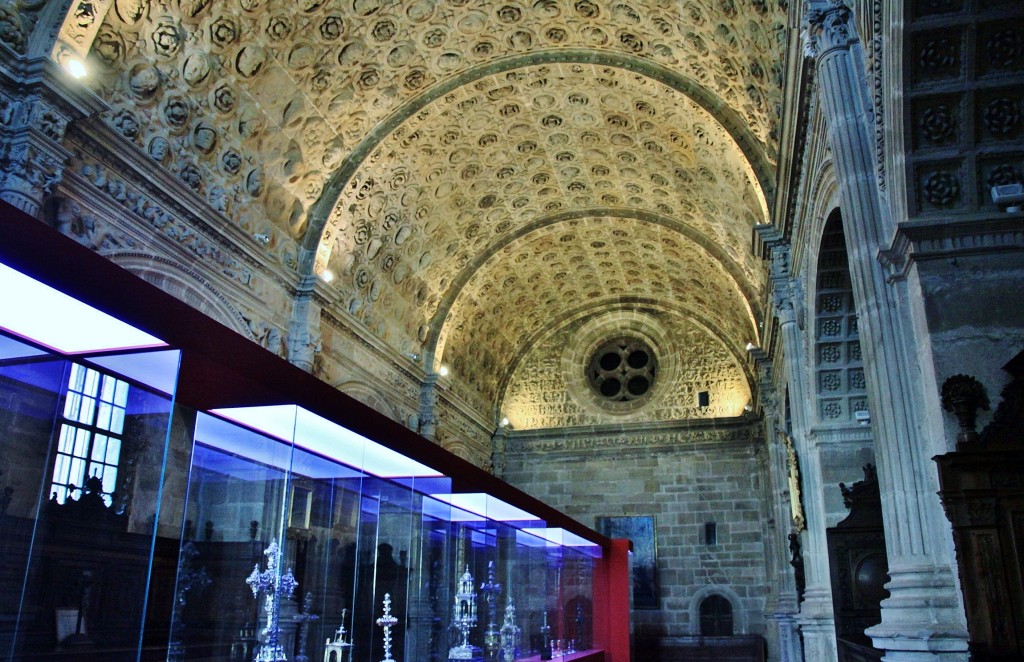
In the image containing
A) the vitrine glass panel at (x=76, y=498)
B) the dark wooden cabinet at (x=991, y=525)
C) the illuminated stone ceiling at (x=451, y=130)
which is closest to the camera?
the vitrine glass panel at (x=76, y=498)

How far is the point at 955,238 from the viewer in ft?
20.3

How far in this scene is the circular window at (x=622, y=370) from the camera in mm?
24484

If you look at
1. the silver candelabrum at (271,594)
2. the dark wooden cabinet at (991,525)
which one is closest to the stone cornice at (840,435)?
the dark wooden cabinet at (991,525)

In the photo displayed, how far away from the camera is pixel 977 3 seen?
5863mm

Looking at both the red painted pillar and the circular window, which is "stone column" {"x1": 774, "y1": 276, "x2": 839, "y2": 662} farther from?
the circular window

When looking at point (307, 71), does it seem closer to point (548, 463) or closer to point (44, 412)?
point (44, 412)

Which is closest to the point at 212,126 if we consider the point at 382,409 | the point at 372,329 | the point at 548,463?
the point at 372,329

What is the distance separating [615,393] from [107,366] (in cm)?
2107

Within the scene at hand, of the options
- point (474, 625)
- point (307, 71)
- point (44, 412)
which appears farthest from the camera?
point (307, 71)

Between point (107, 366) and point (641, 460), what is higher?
point (641, 460)

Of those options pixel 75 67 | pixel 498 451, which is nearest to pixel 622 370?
pixel 498 451

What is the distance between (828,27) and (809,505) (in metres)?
7.28

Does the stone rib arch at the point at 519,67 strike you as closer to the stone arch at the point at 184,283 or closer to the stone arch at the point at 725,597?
the stone arch at the point at 184,283

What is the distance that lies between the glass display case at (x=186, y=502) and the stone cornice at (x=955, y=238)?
4.53 metres
